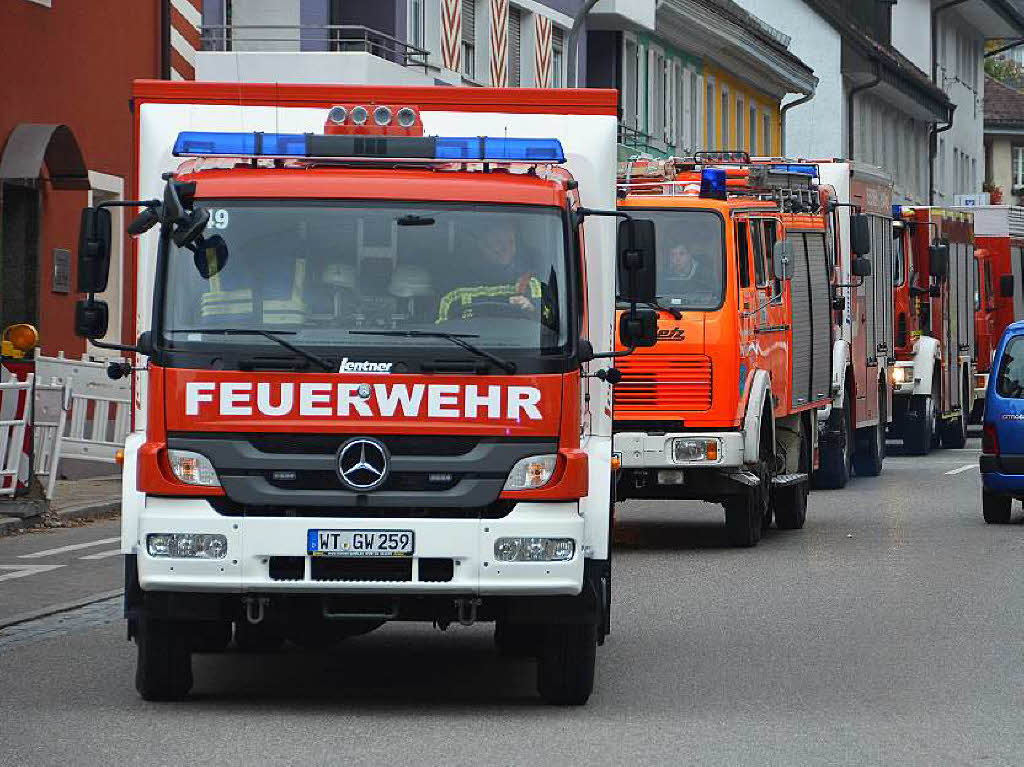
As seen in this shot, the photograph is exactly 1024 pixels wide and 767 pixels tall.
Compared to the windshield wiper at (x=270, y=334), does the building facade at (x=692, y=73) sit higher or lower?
higher

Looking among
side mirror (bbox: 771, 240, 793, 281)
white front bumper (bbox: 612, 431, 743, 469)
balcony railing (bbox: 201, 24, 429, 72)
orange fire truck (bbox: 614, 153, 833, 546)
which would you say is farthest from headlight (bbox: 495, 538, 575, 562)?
balcony railing (bbox: 201, 24, 429, 72)

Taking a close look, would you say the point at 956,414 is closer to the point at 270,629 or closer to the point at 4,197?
the point at 4,197

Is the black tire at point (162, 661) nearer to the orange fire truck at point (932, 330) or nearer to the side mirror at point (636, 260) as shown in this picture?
the side mirror at point (636, 260)

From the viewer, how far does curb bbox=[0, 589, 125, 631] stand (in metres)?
13.1

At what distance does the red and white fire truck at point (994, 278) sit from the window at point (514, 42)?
25.4 ft

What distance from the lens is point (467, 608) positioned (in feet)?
32.7

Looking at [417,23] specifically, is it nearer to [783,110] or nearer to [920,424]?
[920,424]

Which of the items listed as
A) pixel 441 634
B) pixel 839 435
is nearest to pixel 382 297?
pixel 441 634

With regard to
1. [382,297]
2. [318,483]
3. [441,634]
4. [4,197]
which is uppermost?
[4,197]

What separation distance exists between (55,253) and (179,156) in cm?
1666

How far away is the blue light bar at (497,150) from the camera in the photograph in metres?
10.3

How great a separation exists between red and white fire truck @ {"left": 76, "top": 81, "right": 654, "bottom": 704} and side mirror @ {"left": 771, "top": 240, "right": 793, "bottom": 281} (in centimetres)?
941

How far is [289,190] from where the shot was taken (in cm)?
1008

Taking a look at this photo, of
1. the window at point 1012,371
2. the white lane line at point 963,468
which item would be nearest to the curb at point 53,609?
the window at point 1012,371
